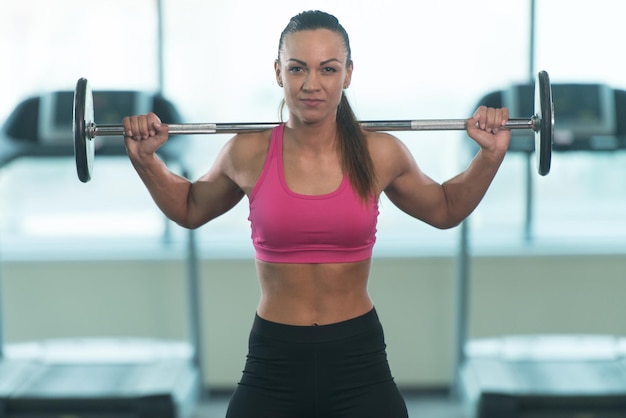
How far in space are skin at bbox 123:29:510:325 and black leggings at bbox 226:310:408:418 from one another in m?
0.05

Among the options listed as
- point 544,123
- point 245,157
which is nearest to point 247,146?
point 245,157

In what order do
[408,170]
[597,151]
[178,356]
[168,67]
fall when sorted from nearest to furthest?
1. [408,170]
2. [597,151]
3. [178,356]
4. [168,67]

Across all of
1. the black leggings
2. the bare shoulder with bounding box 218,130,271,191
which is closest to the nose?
the bare shoulder with bounding box 218,130,271,191

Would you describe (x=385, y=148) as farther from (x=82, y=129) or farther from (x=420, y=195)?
(x=82, y=129)

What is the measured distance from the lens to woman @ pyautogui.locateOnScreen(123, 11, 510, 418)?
7.16 ft

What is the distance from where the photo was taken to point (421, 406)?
4434 millimetres

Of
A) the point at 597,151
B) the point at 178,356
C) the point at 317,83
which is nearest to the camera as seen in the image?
the point at 317,83

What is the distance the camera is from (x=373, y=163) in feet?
7.54

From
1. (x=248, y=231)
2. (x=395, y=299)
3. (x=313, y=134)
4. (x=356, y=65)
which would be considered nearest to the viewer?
(x=313, y=134)

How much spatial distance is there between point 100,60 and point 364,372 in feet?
10.9

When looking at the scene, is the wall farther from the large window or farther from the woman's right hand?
the woman's right hand

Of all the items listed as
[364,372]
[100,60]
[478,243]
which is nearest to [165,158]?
[100,60]

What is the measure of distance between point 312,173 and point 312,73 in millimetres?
232

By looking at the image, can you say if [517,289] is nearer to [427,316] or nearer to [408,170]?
[427,316]
